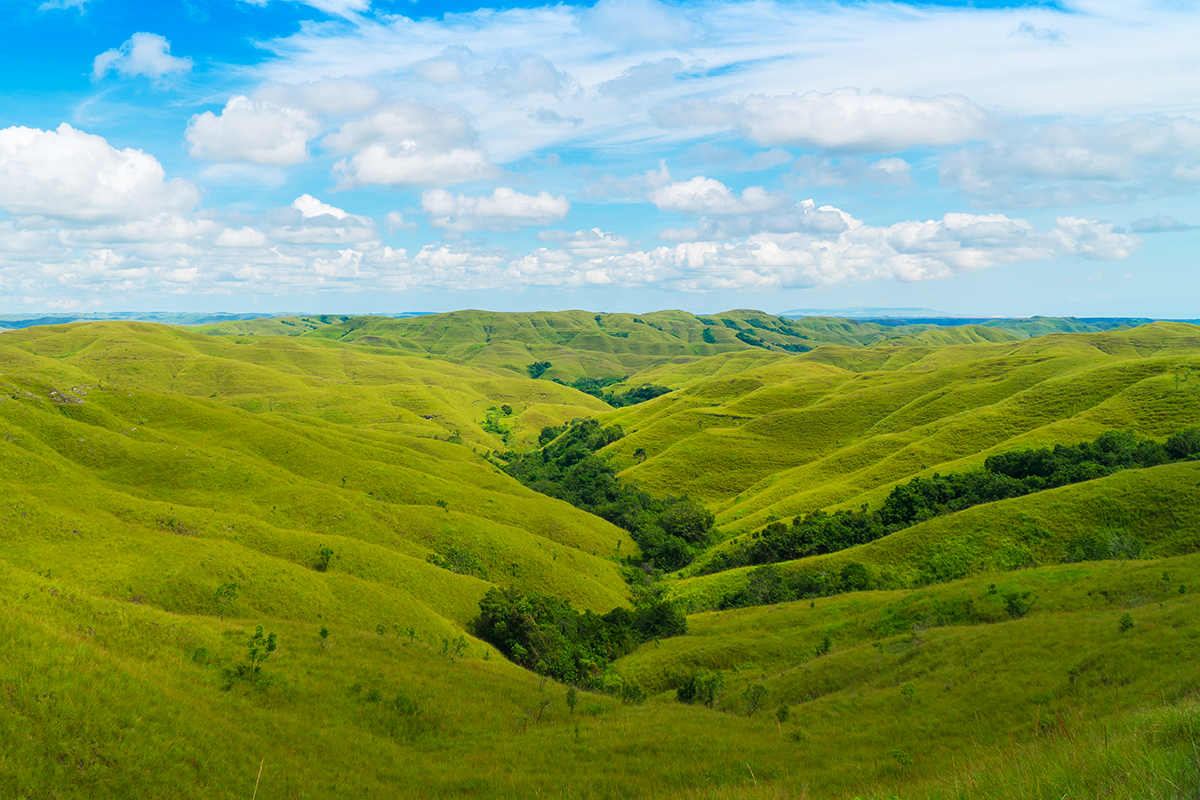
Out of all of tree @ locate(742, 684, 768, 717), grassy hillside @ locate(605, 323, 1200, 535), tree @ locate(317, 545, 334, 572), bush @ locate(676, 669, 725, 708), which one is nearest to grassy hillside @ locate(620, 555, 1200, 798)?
tree @ locate(742, 684, 768, 717)

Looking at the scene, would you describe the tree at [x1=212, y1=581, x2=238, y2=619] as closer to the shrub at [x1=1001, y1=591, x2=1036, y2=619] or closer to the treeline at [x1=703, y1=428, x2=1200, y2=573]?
the shrub at [x1=1001, y1=591, x2=1036, y2=619]

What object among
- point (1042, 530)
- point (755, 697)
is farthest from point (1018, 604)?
point (1042, 530)

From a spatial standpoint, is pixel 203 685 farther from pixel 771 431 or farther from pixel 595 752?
pixel 771 431

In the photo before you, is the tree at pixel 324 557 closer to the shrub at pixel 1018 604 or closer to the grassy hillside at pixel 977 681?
the grassy hillside at pixel 977 681

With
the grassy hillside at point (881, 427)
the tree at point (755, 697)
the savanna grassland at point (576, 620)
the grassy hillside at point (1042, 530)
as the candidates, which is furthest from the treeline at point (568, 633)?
the grassy hillside at point (881, 427)

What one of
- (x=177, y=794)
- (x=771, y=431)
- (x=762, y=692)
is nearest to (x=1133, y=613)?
(x=762, y=692)
